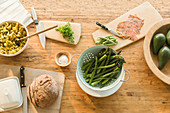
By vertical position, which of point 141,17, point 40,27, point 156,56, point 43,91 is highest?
point 40,27

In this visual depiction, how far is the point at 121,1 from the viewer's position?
2.10m

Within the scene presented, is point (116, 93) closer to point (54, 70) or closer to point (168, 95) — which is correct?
point (168, 95)

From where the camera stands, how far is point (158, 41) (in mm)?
1821

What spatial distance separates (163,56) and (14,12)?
5.05 ft

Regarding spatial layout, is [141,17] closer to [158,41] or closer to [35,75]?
[158,41]

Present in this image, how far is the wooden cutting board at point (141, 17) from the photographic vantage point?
1.98m

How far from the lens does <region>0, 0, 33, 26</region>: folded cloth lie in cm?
196

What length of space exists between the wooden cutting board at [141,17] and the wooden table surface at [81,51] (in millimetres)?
55

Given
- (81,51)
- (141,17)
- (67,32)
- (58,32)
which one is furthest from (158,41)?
(58,32)

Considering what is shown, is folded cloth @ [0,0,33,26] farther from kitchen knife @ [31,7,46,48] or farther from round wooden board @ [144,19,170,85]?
round wooden board @ [144,19,170,85]

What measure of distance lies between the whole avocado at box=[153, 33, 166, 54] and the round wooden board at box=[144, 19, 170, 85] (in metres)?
0.04

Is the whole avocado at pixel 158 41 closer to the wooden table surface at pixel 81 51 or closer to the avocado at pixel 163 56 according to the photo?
the avocado at pixel 163 56

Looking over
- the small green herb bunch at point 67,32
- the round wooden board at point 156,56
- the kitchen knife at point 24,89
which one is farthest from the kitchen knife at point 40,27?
the round wooden board at point 156,56

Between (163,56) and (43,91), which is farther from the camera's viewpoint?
(163,56)
